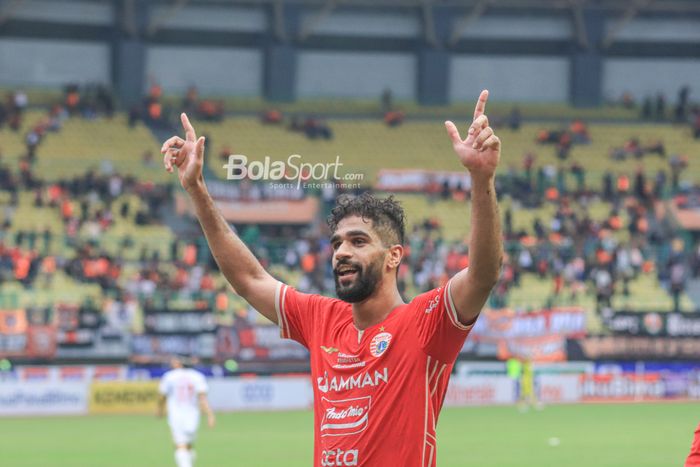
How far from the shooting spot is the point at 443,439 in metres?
26.2

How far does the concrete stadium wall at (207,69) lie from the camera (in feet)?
162

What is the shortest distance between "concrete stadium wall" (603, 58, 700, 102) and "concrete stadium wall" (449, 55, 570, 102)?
1.86 metres

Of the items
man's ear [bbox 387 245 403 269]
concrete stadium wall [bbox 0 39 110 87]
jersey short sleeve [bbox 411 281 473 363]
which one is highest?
concrete stadium wall [bbox 0 39 110 87]

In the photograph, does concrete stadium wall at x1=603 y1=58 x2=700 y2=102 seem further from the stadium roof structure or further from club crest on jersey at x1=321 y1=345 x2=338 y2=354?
club crest on jersey at x1=321 y1=345 x2=338 y2=354

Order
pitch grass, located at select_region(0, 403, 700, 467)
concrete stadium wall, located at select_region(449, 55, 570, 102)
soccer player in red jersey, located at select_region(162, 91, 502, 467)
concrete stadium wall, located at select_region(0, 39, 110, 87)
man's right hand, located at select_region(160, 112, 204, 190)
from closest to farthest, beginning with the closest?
soccer player in red jersey, located at select_region(162, 91, 502, 467)
man's right hand, located at select_region(160, 112, 204, 190)
pitch grass, located at select_region(0, 403, 700, 467)
concrete stadium wall, located at select_region(0, 39, 110, 87)
concrete stadium wall, located at select_region(449, 55, 570, 102)

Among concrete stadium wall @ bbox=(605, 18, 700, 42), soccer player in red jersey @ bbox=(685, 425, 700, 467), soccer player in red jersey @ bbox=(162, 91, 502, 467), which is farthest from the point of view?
concrete stadium wall @ bbox=(605, 18, 700, 42)

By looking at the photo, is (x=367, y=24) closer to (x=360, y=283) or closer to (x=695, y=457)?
(x=695, y=457)

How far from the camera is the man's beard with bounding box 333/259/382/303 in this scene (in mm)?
5613

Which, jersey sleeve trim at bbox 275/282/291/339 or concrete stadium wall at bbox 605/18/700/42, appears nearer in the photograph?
jersey sleeve trim at bbox 275/282/291/339

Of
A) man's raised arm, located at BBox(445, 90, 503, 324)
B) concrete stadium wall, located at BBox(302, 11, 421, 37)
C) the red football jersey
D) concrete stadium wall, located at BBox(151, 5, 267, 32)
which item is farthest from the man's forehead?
concrete stadium wall, located at BBox(302, 11, 421, 37)

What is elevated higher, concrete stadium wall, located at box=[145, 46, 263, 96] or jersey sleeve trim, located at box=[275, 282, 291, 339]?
concrete stadium wall, located at box=[145, 46, 263, 96]

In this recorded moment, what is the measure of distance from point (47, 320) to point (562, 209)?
19180 millimetres

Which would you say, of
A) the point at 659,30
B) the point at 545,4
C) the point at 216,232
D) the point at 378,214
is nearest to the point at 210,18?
the point at 545,4

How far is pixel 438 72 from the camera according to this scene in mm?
51625
